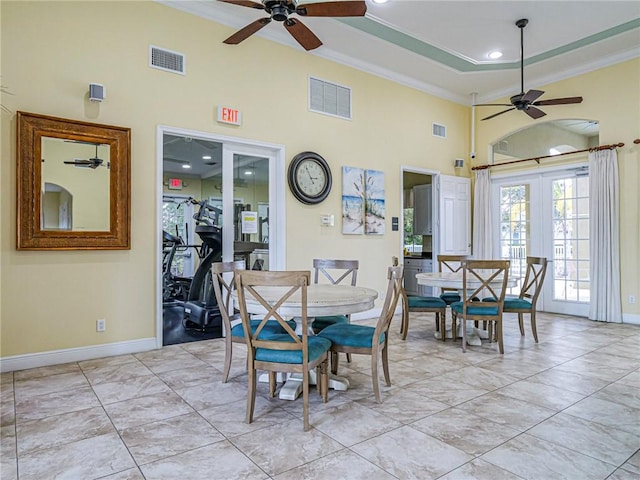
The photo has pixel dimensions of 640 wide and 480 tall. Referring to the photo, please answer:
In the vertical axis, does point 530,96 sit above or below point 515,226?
above

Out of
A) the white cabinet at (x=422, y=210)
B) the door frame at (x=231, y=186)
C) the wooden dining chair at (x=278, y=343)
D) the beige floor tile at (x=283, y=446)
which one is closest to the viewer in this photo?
the beige floor tile at (x=283, y=446)

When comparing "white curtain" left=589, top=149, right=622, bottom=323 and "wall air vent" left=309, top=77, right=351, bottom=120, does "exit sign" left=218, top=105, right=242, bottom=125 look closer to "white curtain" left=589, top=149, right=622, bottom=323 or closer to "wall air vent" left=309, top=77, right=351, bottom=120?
"wall air vent" left=309, top=77, right=351, bottom=120

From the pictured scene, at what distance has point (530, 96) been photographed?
15.5 feet

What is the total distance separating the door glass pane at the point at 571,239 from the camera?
237 inches

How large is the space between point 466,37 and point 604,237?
3290 mm

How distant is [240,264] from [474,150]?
5371mm

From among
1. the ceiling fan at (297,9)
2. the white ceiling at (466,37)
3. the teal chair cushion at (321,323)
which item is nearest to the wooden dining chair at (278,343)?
the teal chair cushion at (321,323)

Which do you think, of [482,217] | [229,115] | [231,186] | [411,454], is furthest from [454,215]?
[411,454]

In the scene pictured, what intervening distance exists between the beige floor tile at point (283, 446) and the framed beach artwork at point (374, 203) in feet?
12.4

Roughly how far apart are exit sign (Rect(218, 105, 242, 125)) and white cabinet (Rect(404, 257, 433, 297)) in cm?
442

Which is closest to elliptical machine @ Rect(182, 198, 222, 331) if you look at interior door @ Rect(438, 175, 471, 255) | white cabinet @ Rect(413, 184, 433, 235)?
interior door @ Rect(438, 175, 471, 255)

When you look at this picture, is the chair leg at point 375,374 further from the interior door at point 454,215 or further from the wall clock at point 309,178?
the interior door at point 454,215

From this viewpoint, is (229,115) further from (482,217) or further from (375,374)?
(482,217)

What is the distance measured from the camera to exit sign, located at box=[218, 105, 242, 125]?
456cm
